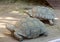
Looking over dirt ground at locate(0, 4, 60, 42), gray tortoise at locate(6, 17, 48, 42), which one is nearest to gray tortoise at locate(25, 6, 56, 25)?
dirt ground at locate(0, 4, 60, 42)

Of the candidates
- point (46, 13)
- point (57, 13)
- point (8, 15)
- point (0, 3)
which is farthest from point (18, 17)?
point (0, 3)

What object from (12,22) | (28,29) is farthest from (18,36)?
(12,22)

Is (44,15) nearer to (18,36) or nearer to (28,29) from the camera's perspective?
(28,29)

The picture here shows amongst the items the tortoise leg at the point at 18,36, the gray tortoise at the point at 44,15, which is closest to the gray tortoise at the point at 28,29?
the tortoise leg at the point at 18,36

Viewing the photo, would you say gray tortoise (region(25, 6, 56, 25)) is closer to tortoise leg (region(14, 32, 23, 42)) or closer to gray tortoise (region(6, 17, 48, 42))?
gray tortoise (region(6, 17, 48, 42))

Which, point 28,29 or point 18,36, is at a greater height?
point 28,29

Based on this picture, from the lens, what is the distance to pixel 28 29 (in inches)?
120

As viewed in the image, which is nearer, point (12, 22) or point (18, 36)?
point (18, 36)

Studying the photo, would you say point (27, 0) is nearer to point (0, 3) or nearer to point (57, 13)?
point (0, 3)

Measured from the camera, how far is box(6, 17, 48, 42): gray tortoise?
303 cm

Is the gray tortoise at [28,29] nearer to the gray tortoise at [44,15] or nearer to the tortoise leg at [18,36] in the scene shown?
the tortoise leg at [18,36]

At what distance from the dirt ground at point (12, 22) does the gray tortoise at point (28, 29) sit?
91 mm

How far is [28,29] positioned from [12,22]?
0.79 metres

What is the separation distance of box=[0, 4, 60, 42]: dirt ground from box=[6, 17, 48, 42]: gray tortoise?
91 mm
